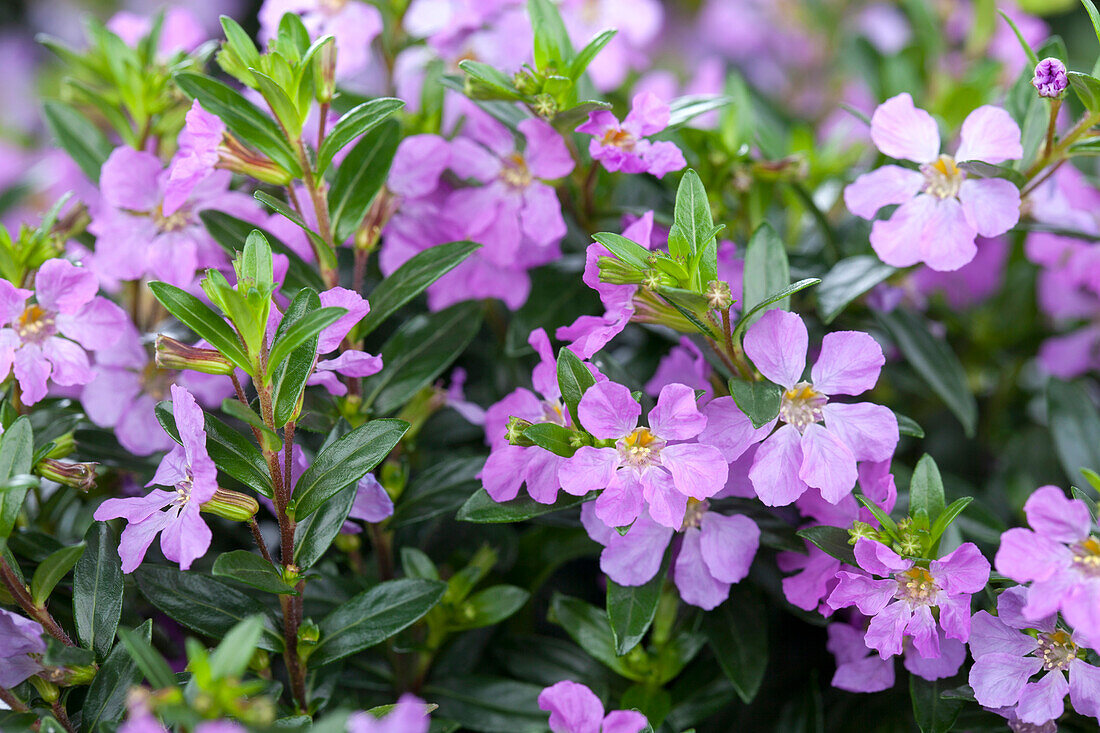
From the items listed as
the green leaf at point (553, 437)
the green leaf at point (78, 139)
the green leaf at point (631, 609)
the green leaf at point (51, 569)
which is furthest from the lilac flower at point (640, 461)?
the green leaf at point (78, 139)

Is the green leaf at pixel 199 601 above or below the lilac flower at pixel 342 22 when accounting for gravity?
below

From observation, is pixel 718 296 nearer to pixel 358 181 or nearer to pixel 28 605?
pixel 358 181

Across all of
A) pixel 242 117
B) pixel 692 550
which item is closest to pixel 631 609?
pixel 692 550

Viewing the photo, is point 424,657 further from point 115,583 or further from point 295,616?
point 115,583

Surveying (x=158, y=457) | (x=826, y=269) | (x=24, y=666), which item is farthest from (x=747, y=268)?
(x=24, y=666)

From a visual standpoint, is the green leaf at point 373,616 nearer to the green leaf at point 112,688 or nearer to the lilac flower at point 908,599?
the green leaf at point 112,688

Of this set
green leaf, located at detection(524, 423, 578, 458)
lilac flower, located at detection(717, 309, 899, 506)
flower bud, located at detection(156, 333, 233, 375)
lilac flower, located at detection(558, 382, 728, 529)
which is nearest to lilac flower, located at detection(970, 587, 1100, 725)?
lilac flower, located at detection(717, 309, 899, 506)
